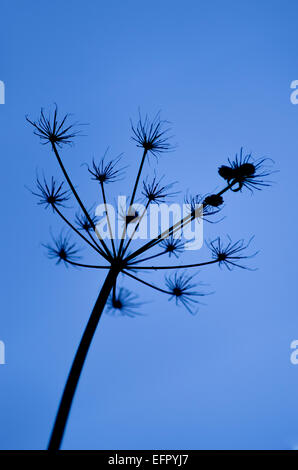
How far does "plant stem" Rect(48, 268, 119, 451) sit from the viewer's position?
2.60 m

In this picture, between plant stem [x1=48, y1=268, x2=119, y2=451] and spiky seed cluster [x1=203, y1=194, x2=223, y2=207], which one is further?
spiky seed cluster [x1=203, y1=194, x2=223, y2=207]

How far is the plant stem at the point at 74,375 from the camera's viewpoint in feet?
8.53

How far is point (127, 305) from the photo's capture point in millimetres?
3844

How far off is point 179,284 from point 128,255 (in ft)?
2.38

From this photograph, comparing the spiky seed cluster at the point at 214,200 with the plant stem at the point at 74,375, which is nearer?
the plant stem at the point at 74,375

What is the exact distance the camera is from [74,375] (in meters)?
2.81

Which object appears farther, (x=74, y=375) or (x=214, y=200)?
(x=214, y=200)

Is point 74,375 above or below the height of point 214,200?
below

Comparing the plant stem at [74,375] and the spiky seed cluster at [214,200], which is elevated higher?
the spiky seed cluster at [214,200]
